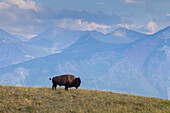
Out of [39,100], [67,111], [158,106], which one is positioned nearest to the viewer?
[67,111]

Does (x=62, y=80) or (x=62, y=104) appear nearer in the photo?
(x=62, y=104)

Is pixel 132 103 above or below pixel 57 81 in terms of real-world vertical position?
below

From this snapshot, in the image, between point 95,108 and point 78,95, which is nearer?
point 95,108

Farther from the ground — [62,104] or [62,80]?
[62,80]

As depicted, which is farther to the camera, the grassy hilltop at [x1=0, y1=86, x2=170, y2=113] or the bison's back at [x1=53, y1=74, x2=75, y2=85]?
the bison's back at [x1=53, y1=74, x2=75, y2=85]

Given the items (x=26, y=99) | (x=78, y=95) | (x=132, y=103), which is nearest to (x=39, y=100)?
(x=26, y=99)

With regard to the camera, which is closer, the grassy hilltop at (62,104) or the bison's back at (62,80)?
the grassy hilltop at (62,104)

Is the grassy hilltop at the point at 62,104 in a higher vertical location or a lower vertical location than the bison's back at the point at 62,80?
lower

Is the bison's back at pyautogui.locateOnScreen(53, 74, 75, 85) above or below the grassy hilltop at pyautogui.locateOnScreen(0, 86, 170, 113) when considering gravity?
above

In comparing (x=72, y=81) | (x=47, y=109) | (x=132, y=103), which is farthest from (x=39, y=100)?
(x=132, y=103)

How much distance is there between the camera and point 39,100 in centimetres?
1766

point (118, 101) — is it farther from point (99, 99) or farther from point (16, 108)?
point (16, 108)

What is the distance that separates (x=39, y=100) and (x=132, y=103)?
8224 millimetres

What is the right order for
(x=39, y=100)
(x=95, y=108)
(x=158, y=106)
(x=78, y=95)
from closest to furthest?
(x=95, y=108), (x=39, y=100), (x=158, y=106), (x=78, y=95)
